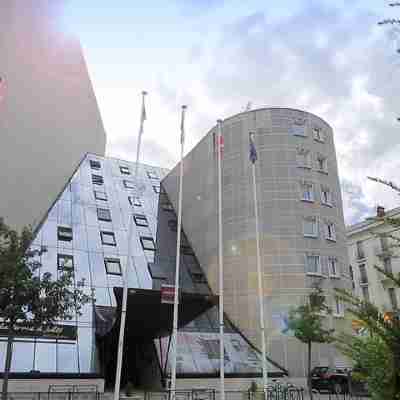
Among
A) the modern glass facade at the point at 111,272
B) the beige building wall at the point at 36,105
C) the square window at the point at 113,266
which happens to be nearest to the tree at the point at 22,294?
the modern glass facade at the point at 111,272

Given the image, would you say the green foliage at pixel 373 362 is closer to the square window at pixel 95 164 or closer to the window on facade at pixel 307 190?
the window on facade at pixel 307 190

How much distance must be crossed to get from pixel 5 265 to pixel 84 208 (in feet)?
59.0

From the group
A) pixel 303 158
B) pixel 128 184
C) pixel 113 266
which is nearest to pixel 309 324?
pixel 113 266

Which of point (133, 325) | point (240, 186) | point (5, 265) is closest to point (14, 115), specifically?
point (5, 265)

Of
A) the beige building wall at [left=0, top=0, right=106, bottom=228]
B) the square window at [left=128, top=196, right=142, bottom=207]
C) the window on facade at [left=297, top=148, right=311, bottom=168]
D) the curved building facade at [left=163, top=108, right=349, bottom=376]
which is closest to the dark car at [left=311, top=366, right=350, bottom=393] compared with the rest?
the curved building facade at [left=163, top=108, right=349, bottom=376]

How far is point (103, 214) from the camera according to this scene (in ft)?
111

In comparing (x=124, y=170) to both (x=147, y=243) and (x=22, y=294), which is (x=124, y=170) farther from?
(x=22, y=294)

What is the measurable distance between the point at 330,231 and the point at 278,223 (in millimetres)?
4214

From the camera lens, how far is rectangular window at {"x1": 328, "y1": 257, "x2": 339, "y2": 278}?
28.6m

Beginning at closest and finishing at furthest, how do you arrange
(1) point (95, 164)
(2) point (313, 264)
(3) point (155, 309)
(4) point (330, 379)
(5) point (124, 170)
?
(3) point (155, 309) < (4) point (330, 379) < (2) point (313, 264) < (1) point (95, 164) < (5) point (124, 170)

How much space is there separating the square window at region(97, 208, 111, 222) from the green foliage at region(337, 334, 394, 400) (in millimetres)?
30478

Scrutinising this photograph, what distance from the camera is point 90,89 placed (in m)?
42.9

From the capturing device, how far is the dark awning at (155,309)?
18.0 metres

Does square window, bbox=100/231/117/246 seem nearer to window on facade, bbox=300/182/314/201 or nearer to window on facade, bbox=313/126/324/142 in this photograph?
window on facade, bbox=300/182/314/201
